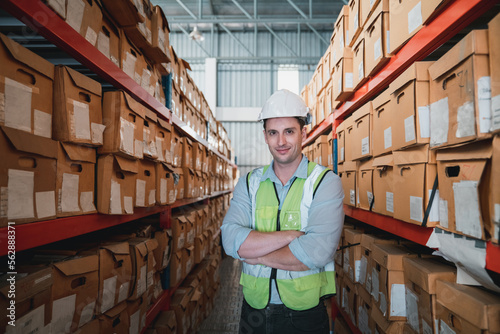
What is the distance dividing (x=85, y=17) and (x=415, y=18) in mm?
1666

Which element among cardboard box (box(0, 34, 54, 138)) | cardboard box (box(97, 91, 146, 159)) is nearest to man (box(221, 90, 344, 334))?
cardboard box (box(97, 91, 146, 159))

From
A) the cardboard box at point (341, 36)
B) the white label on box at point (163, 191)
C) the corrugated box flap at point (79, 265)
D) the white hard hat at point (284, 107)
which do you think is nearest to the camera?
the corrugated box flap at point (79, 265)

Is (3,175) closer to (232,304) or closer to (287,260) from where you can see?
(287,260)

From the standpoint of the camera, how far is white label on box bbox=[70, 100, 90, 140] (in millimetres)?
1264

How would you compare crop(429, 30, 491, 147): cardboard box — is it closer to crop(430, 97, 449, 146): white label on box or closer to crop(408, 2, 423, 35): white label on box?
crop(430, 97, 449, 146): white label on box

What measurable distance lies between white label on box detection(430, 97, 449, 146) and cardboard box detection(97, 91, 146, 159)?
160 cm

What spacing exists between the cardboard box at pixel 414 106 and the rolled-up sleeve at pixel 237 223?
3.12 feet

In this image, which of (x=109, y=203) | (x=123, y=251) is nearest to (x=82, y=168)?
(x=109, y=203)

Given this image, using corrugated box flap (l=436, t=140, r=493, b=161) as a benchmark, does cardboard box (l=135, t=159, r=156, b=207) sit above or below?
below

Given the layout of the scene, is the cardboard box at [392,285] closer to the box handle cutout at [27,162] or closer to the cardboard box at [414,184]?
the cardboard box at [414,184]

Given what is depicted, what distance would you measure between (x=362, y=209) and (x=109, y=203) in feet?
5.88

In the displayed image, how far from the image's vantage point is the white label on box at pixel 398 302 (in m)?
1.54

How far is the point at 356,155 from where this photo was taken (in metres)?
2.19

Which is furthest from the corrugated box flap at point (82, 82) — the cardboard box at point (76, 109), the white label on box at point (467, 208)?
the white label on box at point (467, 208)
